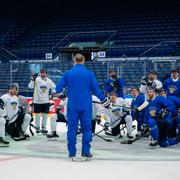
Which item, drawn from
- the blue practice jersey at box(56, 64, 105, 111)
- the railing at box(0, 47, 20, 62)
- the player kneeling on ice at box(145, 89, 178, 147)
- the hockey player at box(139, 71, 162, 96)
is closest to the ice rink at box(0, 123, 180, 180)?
the player kneeling on ice at box(145, 89, 178, 147)

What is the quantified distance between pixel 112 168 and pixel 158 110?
7.82 feet

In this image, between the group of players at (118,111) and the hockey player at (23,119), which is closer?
the group of players at (118,111)

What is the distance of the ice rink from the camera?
5406 mm

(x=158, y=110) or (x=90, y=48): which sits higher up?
(x=90, y=48)

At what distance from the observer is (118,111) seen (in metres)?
9.50

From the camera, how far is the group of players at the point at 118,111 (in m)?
8.00

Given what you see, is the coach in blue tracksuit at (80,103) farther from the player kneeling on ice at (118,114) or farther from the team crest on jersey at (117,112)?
the team crest on jersey at (117,112)

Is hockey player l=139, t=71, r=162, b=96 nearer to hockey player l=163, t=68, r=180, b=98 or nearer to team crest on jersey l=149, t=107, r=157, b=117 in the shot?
hockey player l=163, t=68, r=180, b=98

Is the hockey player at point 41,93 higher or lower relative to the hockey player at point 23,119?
higher

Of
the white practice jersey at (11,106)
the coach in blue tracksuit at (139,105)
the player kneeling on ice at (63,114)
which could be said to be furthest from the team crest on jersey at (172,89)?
the white practice jersey at (11,106)

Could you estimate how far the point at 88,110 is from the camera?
667 centimetres

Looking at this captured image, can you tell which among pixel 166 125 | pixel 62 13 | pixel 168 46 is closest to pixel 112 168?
pixel 166 125

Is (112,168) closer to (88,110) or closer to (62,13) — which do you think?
Answer: (88,110)

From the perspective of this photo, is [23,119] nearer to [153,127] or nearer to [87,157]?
[153,127]
